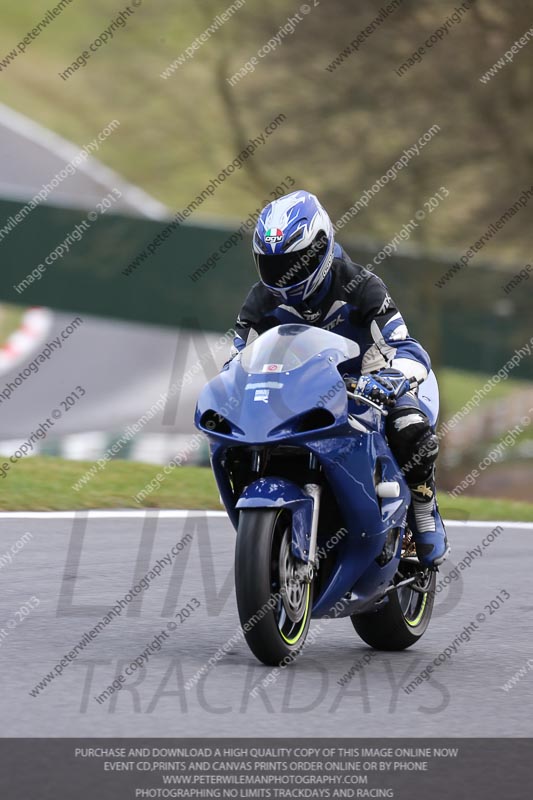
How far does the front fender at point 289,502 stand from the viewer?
565 centimetres

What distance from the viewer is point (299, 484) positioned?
594 centimetres

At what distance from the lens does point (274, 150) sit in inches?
810

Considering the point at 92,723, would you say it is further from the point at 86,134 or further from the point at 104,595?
the point at 86,134

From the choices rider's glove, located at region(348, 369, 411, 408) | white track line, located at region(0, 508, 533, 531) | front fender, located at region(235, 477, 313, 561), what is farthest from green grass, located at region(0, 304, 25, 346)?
front fender, located at region(235, 477, 313, 561)

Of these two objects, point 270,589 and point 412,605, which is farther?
point 412,605

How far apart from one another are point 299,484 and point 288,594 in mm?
439

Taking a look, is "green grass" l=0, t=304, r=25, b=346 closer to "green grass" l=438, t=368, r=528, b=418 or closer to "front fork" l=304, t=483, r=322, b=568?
"green grass" l=438, t=368, r=528, b=418

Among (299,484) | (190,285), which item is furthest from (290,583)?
(190,285)

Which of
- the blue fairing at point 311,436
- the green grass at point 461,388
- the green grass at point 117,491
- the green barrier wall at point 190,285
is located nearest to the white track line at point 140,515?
the green grass at point 117,491

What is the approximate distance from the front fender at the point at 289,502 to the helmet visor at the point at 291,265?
0.83 meters

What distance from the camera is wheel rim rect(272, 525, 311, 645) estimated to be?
5.73m

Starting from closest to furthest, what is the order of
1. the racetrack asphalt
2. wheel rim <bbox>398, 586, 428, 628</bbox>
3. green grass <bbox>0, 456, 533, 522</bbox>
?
the racetrack asphalt
wheel rim <bbox>398, 586, 428, 628</bbox>
green grass <bbox>0, 456, 533, 522</bbox>

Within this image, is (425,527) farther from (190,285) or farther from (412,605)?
(190,285)
